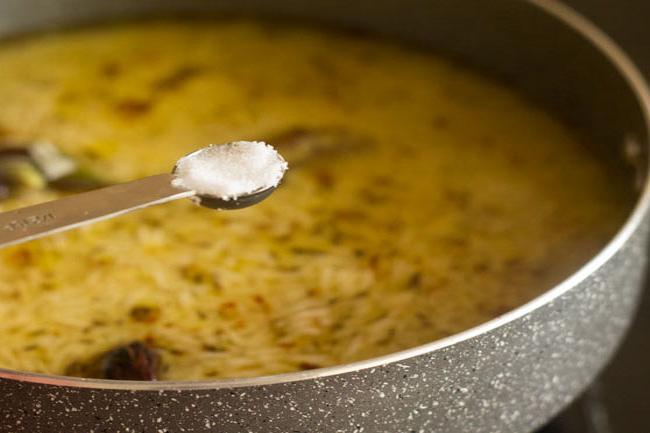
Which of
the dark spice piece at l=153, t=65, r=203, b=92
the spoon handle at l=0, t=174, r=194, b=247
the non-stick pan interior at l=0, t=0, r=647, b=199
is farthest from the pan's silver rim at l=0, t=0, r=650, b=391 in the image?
the dark spice piece at l=153, t=65, r=203, b=92

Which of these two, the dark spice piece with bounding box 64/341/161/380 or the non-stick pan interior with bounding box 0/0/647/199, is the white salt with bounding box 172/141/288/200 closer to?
the dark spice piece with bounding box 64/341/161/380

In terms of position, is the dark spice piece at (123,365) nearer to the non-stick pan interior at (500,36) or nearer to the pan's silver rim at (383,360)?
the pan's silver rim at (383,360)

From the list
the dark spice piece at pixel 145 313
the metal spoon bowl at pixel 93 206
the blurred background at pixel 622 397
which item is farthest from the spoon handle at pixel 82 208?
the blurred background at pixel 622 397

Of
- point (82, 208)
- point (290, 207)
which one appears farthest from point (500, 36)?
point (82, 208)

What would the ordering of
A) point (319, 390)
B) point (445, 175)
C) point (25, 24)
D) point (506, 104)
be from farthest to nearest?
point (25, 24)
point (506, 104)
point (445, 175)
point (319, 390)

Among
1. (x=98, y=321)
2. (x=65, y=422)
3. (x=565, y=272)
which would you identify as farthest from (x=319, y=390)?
(x=565, y=272)

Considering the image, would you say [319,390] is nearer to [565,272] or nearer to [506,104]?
[565,272]

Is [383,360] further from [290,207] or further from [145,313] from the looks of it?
[290,207]
